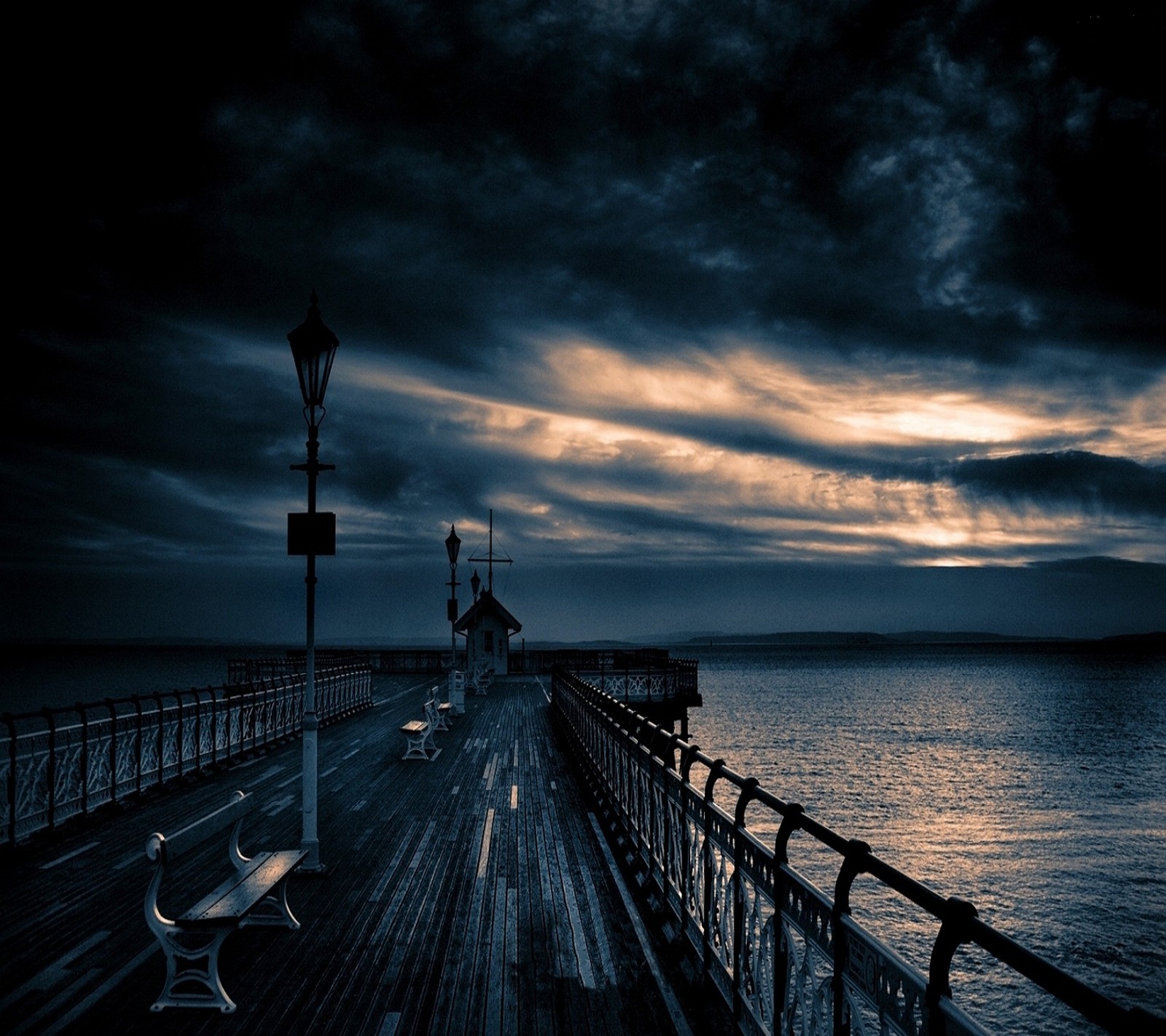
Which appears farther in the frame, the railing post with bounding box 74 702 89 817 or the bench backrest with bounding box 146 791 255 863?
the railing post with bounding box 74 702 89 817

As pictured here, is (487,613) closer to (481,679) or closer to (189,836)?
(481,679)

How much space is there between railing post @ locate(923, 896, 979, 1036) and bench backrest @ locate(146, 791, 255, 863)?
13.6 feet

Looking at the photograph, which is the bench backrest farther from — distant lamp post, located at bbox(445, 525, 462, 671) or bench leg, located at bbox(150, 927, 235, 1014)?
distant lamp post, located at bbox(445, 525, 462, 671)

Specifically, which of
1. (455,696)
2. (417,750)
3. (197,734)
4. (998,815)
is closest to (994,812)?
(998,815)

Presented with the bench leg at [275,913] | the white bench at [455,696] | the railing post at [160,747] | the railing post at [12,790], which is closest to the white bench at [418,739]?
the railing post at [160,747]

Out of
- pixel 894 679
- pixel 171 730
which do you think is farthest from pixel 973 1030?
pixel 894 679

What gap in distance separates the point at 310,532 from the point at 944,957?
7834 millimetres

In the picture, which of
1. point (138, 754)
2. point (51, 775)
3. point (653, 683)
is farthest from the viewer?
point (653, 683)

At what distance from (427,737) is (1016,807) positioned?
26.4 m

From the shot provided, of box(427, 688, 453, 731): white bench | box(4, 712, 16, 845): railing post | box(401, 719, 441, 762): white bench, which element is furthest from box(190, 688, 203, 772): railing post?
box(427, 688, 453, 731): white bench

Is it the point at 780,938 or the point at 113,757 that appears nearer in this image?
the point at 780,938

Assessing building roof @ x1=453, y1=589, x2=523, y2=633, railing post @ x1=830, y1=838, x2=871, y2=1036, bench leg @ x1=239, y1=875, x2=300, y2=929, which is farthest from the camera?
building roof @ x1=453, y1=589, x2=523, y2=633

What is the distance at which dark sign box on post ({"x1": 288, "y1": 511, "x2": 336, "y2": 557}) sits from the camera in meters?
9.09

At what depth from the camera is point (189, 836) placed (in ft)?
17.4
